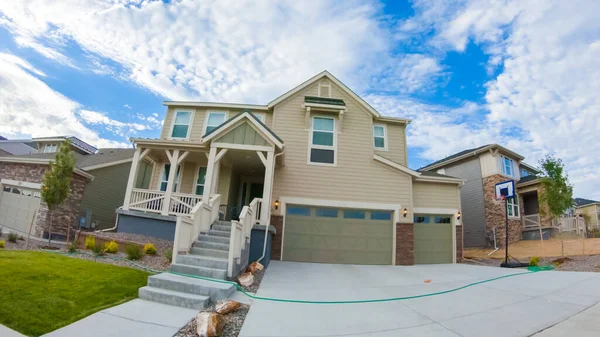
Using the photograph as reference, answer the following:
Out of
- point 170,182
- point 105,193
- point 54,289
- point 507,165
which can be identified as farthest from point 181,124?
point 507,165

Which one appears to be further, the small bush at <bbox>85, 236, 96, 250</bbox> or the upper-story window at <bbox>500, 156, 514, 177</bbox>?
the upper-story window at <bbox>500, 156, 514, 177</bbox>

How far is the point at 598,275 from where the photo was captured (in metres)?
7.38

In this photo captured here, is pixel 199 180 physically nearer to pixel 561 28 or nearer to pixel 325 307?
pixel 325 307

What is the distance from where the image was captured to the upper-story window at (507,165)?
18.2 m

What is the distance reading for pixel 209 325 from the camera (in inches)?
140

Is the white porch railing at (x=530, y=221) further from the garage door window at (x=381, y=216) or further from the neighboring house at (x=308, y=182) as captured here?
the garage door window at (x=381, y=216)

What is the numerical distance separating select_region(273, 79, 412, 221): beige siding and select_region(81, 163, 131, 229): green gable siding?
1038 centimetres

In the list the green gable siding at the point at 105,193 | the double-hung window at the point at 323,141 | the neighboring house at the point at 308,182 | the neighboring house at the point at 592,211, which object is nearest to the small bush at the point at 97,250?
the neighboring house at the point at 308,182

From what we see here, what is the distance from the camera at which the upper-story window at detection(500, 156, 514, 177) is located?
18.2 meters

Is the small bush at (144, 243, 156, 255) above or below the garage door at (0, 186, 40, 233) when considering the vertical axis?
below

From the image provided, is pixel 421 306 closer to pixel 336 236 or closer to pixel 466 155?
pixel 336 236

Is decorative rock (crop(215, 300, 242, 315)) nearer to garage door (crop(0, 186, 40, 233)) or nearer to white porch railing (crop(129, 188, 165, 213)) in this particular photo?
white porch railing (crop(129, 188, 165, 213))

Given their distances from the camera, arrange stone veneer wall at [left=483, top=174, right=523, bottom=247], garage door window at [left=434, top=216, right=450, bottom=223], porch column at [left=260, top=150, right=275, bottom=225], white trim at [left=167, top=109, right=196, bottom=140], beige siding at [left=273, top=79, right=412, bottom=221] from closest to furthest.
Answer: porch column at [left=260, top=150, right=275, bottom=225], beige siding at [left=273, top=79, right=412, bottom=221], garage door window at [left=434, top=216, right=450, bottom=223], white trim at [left=167, top=109, right=196, bottom=140], stone veneer wall at [left=483, top=174, right=523, bottom=247]

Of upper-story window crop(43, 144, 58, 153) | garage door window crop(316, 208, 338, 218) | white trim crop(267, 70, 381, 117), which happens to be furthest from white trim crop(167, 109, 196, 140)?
upper-story window crop(43, 144, 58, 153)
